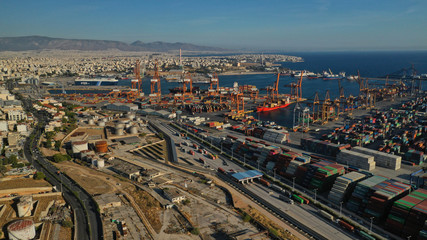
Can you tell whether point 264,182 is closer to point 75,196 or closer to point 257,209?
point 257,209

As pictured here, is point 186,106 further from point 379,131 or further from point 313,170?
point 313,170

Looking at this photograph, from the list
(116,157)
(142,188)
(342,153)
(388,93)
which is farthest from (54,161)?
(388,93)

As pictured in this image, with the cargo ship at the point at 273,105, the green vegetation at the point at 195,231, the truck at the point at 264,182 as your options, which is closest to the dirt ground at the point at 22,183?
the green vegetation at the point at 195,231

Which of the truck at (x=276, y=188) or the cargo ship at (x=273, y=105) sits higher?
the cargo ship at (x=273, y=105)

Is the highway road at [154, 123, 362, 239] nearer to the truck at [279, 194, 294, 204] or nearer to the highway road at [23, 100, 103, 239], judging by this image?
the truck at [279, 194, 294, 204]

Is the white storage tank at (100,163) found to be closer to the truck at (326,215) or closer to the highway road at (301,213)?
the highway road at (301,213)

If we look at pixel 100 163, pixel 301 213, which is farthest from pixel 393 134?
pixel 100 163
